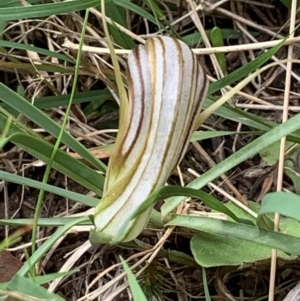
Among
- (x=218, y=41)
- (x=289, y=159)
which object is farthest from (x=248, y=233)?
(x=218, y=41)

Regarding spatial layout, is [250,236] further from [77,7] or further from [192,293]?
[77,7]

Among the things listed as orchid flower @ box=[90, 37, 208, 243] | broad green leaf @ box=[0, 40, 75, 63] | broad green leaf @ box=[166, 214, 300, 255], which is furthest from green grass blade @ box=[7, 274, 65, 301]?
broad green leaf @ box=[0, 40, 75, 63]

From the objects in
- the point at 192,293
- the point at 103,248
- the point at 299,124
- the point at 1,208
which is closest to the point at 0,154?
the point at 1,208

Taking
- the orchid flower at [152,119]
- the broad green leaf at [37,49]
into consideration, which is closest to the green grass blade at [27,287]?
the orchid flower at [152,119]

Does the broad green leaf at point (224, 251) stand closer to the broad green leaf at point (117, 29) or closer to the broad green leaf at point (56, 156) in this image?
the broad green leaf at point (56, 156)

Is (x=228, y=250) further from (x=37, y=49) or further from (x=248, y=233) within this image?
(x=37, y=49)
